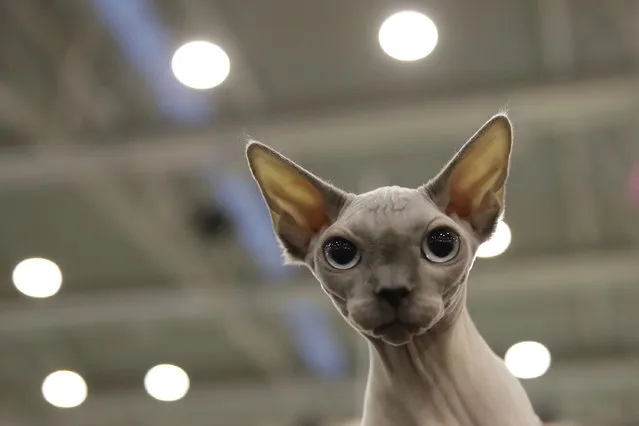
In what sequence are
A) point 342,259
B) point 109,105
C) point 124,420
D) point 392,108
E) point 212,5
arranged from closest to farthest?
point 342,259 → point 212,5 → point 392,108 → point 109,105 → point 124,420

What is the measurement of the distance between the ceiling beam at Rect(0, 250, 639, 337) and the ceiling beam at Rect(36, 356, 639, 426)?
90 cm

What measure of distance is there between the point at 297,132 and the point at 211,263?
1.59m

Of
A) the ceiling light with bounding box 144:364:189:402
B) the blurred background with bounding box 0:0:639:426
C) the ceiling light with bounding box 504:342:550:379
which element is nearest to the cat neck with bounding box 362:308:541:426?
the blurred background with bounding box 0:0:639:426

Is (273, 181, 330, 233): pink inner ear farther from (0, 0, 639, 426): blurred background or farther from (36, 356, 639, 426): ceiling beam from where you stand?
(36, 356, 639, 426): ceiling beam

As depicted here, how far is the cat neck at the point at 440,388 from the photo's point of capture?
2.72ft

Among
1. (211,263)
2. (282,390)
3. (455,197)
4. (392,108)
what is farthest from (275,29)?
(282,390)

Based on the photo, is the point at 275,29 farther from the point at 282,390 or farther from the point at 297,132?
the point at 282,390

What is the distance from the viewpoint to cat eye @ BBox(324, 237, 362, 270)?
0.81m

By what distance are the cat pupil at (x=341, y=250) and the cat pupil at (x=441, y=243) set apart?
0.24ft

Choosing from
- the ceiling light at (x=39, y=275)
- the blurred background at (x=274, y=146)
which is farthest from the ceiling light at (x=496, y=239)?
the ceiling light at (x=39, y=275)

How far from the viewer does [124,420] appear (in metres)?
7.22

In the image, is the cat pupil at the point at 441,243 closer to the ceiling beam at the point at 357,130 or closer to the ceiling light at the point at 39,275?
the ceiling beam at the point at 357,130

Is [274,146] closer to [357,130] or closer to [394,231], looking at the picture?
[357,130]

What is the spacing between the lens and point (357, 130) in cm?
357
